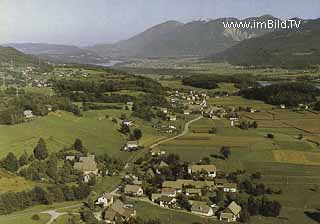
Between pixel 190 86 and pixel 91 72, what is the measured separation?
15367 mm

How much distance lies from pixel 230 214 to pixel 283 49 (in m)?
108

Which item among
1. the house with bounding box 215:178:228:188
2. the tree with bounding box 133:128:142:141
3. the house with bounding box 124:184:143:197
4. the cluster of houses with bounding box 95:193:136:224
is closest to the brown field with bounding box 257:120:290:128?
the tree with bounding box 133:128:142:141

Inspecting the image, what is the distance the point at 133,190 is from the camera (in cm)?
2673

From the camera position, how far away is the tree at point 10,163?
28.0 m

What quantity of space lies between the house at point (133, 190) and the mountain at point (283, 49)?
82536 millimetres

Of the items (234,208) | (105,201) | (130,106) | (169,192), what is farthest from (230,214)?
(130,106)

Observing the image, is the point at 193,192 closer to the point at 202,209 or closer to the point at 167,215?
the point at 202,209

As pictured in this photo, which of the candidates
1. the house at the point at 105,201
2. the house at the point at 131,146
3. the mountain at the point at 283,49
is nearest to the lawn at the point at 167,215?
the house at the point at 105,201

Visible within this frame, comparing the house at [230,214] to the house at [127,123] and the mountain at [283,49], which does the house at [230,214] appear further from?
the mountain at [283,49]

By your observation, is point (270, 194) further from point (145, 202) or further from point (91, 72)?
point (91, 72)

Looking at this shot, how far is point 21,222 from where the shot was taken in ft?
73.0

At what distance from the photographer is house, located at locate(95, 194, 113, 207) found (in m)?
24.8

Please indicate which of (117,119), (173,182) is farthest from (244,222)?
(117,119)

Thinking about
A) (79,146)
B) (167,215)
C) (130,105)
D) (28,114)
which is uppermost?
(28,114)
